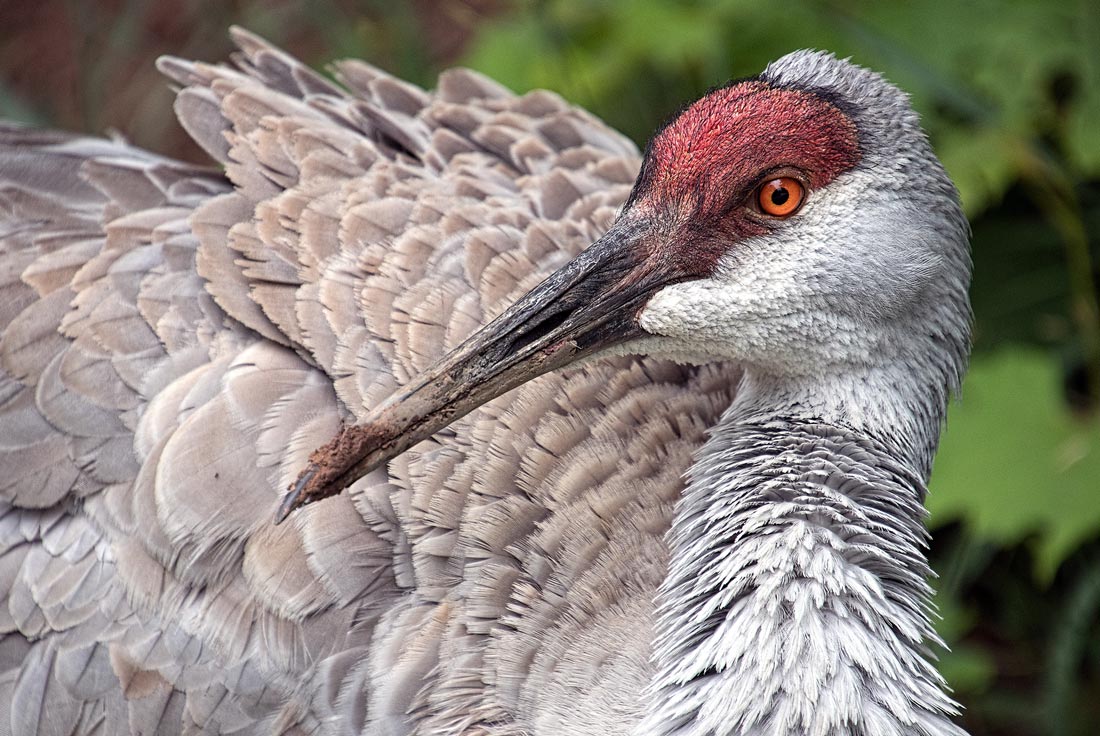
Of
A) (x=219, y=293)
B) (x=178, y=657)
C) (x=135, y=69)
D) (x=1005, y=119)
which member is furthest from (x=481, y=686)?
(x=135, y=69)

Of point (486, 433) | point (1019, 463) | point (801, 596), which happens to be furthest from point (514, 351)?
point (1019, 463)

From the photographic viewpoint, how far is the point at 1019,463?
3678 mm

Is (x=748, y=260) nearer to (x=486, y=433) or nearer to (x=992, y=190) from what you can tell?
→ (x=486, y=433)

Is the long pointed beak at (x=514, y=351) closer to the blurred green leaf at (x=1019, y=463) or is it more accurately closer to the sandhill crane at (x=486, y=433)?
the sandhill crane at (x=486, y=433)

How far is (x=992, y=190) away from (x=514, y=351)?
7.92ft

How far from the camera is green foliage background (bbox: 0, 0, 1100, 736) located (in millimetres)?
3711

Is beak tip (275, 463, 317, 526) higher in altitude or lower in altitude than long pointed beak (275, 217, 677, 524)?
lower

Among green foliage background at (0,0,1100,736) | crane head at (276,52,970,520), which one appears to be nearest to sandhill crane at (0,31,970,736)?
crane head at (276,52,970,520)

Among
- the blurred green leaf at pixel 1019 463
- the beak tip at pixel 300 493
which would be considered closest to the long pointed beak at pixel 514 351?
the beak tip at pixel 300 493

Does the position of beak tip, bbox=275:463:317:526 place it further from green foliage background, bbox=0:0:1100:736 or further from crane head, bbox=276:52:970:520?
green foliage background, bbox=0:0:1100:736

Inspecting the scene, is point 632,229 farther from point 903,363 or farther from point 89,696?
point 89,696

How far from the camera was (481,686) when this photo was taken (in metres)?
2.39

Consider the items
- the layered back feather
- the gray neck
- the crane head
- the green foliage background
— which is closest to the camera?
the gray neck

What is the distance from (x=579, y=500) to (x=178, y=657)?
0.83 metres
